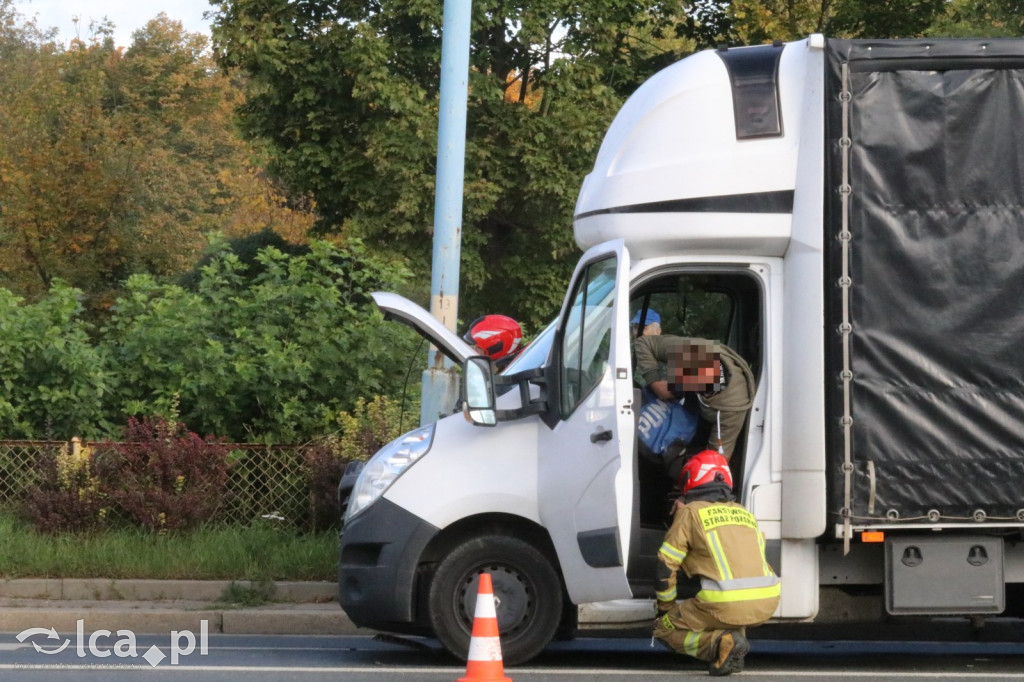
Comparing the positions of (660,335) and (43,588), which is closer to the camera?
(660,335)

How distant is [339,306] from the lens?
12859 millimetres

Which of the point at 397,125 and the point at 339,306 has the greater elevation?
the point at 397,125

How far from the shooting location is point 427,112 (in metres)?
19.8

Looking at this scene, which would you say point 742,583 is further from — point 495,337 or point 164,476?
point 164,476

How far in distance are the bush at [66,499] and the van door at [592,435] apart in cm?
449

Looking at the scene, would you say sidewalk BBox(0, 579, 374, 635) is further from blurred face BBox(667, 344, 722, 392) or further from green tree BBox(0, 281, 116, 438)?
blurred face BBox(667, 344, 722, 392)

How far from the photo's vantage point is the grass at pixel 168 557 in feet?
31.2

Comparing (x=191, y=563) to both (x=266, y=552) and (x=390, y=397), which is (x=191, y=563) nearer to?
(x=266, y=552)

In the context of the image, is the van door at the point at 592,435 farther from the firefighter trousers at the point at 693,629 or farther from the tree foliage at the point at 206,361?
the tree foliage at the point at 206,361

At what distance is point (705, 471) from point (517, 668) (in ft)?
4.75

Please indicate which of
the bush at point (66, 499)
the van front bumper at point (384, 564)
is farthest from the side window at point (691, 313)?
the bush at point (66, 499)

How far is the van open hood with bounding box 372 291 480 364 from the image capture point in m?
7.01

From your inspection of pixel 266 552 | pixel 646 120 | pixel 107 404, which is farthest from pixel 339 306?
pixel 646 120

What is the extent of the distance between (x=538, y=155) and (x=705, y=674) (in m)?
14.4
